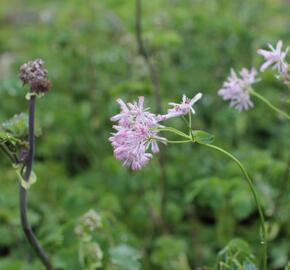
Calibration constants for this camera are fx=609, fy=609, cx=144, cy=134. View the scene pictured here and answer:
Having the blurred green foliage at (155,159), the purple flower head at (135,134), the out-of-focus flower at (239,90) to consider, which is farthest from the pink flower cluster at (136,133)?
the blurred green foliage at (155,159)

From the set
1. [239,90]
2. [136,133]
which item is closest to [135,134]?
[136,133]

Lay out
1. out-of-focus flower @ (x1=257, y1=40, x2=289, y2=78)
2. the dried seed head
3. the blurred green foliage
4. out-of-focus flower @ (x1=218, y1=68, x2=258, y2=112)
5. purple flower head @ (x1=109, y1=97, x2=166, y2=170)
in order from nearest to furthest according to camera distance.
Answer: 1. purple flower head @ (x1=109, y1=97, x2=166, y2=170)
2. the dried seed head
3. out-of-focus flower @ (x1=257, y1=40, x2=289, y2=78)
4. out-of-focus flower @ (x1=218, y1=68, x2=258, y2=112)
5. the blurred green foliage

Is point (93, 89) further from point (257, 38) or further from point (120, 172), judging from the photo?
point (257, 38)

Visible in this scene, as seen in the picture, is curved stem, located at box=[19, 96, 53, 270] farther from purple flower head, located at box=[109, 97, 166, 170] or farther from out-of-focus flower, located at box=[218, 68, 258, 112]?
out-of-focus flower, located at box=[218, 68, 258, 112]

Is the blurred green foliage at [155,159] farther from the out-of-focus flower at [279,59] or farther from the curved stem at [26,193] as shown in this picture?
the out-of-focus flower at [279,59]

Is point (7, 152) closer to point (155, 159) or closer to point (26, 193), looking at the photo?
point (26, 193)

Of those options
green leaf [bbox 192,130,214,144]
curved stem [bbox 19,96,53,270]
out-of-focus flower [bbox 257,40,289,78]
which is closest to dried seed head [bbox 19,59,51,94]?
curved stem [bbox 19,96,53,270]
